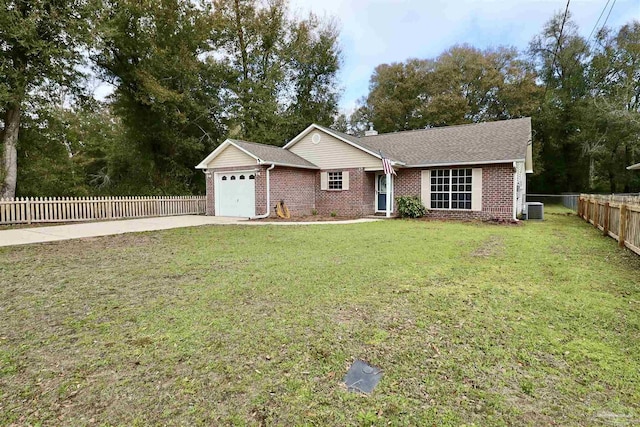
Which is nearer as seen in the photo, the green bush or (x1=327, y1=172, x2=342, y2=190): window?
the green bush

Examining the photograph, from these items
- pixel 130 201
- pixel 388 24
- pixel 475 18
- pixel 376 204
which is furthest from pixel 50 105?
pixel 475 18

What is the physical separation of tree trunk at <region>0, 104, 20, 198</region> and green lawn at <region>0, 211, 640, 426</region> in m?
11.8

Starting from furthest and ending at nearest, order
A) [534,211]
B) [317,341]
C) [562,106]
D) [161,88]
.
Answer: [562,106] → [161,88] → [534,211] → [317,341]

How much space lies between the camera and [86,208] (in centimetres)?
1420

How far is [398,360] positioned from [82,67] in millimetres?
21849

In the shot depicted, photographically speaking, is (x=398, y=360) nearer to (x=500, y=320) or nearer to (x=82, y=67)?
(x=500, y=320)

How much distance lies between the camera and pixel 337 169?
54.7ft

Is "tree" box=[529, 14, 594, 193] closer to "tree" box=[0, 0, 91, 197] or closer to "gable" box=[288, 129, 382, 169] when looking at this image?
"gable" box=[288, 129, 382, 169]

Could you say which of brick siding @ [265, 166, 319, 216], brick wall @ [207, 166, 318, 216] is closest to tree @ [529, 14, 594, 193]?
brick siding @ [265, 166, 319, 216]

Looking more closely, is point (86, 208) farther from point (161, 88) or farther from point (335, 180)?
point (335, 180)

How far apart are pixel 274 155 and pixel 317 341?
531 inches

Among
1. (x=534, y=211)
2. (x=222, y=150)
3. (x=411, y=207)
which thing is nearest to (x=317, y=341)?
(x=411, y=207)

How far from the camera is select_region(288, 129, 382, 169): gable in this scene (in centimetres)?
1583

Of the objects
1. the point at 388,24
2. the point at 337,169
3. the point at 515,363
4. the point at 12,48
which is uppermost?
the point at 388,24
